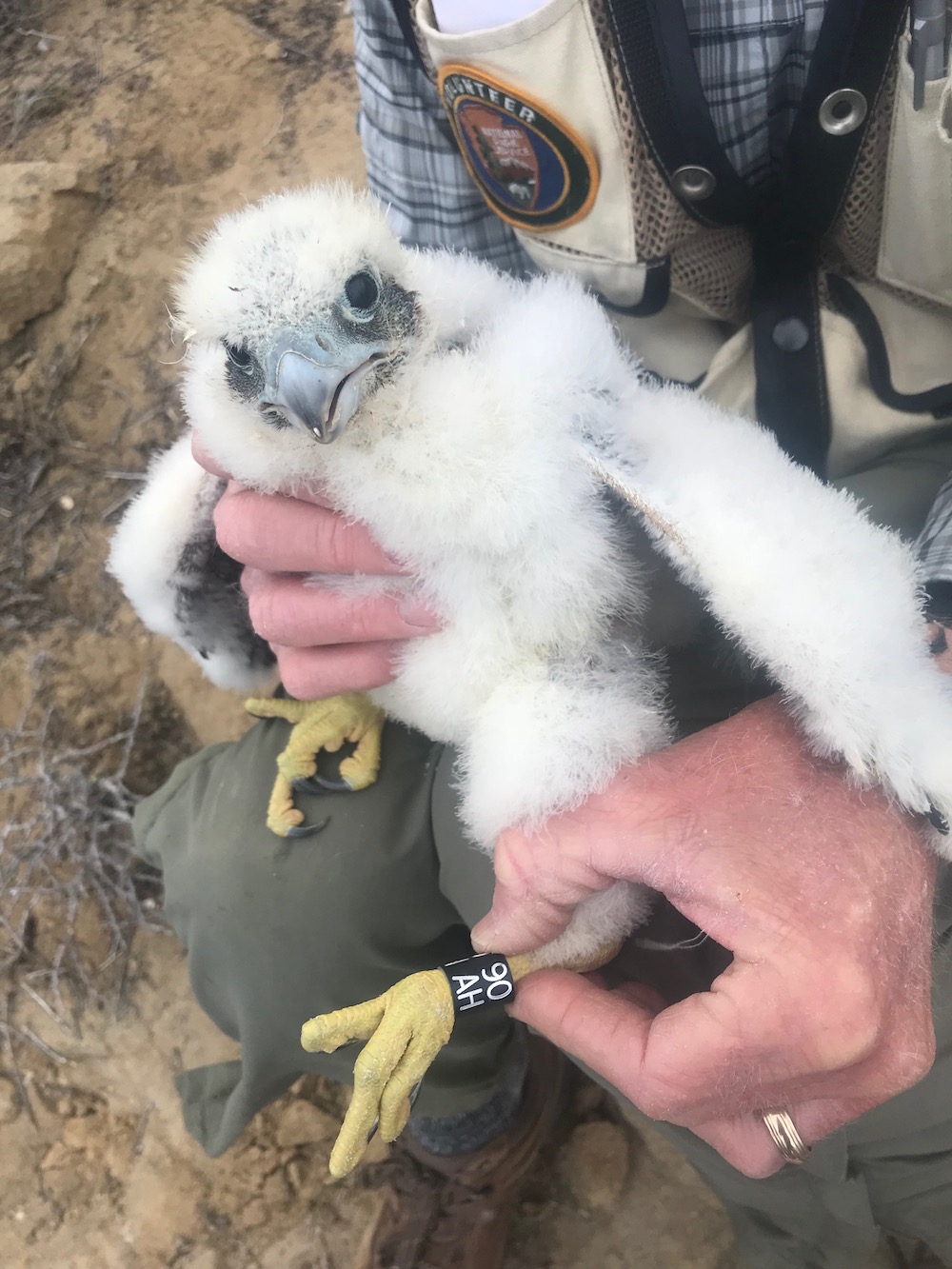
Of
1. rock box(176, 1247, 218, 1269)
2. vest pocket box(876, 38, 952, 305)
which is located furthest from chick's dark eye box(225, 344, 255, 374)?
rock box(176, 1247, 218, 1269)

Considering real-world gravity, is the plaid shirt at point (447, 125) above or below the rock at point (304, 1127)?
above

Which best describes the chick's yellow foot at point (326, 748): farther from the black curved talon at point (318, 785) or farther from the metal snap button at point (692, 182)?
the metal snap button at point (692, 182)

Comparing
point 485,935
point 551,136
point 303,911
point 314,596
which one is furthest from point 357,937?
point 551,136

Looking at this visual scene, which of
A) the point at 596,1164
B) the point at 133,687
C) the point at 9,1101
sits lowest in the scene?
the point at 596,1164

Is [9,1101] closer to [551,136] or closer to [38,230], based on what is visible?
[551,136]

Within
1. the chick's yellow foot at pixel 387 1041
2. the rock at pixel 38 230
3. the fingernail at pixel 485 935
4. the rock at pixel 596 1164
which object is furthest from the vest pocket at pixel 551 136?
the rock at pixel 38 230

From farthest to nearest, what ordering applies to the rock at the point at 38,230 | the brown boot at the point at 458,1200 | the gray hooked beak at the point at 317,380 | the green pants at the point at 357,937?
the rock at the point at 38,230 < the brown boot at the point at 458,1200 < the green pants at the point at 357,937 < the gray hooked beak at the point at 317,380
